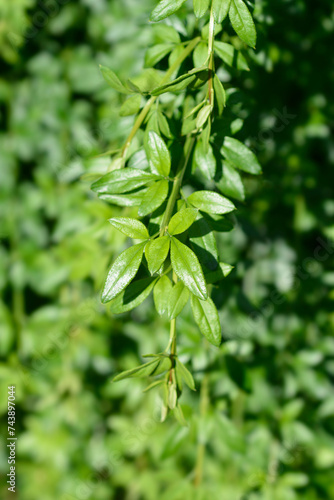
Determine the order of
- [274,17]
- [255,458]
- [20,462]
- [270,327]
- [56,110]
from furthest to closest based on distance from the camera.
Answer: [20,462] < [56,110] < [270,327] < [255,458] < [274,17]

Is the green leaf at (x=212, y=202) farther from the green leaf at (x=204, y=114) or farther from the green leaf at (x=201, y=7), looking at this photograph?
the green leaf at (x=201, y=7)

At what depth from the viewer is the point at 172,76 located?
0.78 meters

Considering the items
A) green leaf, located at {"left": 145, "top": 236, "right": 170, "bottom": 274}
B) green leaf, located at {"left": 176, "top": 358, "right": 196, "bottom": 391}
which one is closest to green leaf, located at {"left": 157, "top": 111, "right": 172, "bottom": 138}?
green leaf, located at {"left": 145, "top": 236, "right": 170, "bottom": 274}

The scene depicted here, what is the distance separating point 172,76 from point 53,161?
3.13ft

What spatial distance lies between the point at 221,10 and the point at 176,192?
0.24 m

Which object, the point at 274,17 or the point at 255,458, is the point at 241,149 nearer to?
the point at 274,17

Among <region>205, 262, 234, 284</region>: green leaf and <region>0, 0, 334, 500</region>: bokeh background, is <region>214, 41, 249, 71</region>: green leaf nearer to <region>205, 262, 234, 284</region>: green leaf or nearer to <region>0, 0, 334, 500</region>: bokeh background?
<region>205, 262, 234, 284</region>: green leaf

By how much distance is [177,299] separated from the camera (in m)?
0.61

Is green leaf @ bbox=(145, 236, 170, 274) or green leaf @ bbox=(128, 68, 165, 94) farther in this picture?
green leaf @ bbox=(128, 68, 165, 94)

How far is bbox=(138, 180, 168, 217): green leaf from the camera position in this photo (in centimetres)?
62

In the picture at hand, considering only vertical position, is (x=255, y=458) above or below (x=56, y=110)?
below

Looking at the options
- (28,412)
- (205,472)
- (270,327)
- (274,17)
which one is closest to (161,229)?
(274,17)

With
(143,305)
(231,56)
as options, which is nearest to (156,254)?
(231,56)

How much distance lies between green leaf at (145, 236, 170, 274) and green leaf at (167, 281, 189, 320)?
5 cm
